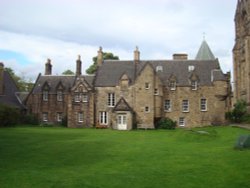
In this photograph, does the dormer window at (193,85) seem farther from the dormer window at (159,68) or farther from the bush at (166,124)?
the bush at (166,124)

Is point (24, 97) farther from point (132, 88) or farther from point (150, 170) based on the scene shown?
point (150, 170)

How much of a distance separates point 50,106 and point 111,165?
3815 centimetres

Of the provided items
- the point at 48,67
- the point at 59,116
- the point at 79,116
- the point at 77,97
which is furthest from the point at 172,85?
the point at 48,67

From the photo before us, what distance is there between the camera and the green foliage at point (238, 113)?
47688 mm

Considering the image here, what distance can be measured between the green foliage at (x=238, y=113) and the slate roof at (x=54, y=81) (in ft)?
68.9

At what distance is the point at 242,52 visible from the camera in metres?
56.5

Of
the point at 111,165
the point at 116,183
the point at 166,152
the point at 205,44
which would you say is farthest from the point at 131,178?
the point at 205,44

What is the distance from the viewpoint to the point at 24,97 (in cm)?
5731

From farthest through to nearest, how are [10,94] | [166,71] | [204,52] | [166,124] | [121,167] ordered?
1. [204,52]
2. [10,94]
3. [166,71]
4. [166,124]
5. [121,167]

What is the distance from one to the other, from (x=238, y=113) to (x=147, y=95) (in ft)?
43.9

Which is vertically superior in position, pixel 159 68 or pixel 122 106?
pixel 159 68

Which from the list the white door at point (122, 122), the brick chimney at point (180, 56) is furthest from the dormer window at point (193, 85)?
the white door at point (122, 122)

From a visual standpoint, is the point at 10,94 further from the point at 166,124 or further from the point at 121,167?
the point at 121,167

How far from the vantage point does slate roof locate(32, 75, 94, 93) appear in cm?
5212
